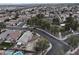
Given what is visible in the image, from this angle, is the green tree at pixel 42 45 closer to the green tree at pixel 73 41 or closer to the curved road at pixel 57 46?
the curved road at pixel 57 46

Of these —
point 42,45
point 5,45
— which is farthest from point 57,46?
point 5,45

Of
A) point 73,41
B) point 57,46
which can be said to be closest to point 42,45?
point 57,46

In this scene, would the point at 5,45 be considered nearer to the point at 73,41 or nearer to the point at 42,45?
the point at 42,45

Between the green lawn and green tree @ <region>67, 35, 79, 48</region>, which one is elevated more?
green tree @ <region>67, 35, 79, 48</region>

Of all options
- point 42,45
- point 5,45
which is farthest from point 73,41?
point 5,45

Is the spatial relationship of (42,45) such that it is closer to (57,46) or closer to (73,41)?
(57,46)

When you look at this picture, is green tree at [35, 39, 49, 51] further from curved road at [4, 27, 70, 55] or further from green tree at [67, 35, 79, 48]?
green tree at [67, 35, 79, 48]

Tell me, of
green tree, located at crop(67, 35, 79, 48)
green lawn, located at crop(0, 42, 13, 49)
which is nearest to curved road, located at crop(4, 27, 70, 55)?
green tree, located at crop(67, 35, 79, 48)

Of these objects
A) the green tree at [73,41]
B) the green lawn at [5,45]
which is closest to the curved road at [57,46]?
the green tree at [73,41]

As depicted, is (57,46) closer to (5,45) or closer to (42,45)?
(42,45)

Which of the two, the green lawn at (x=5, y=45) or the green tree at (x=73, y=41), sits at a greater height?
A: the green tree at (x=73, y=41)

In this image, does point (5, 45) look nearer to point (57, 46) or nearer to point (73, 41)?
point (57, 46)
